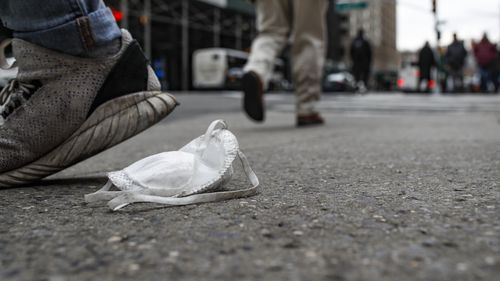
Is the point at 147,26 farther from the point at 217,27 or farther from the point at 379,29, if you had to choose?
the point at 379,29

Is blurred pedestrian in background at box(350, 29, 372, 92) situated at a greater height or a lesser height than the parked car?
greater

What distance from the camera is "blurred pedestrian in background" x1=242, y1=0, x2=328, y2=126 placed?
394 cm

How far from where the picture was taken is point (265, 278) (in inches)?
32.5

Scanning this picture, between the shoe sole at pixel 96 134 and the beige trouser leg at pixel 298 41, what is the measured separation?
2.21m

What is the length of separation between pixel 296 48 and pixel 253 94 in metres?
0.59

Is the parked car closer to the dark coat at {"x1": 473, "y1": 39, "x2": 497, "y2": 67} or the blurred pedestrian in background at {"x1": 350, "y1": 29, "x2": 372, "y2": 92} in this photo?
the blurred pedestrian in background at {"x1": 350, "y1": 29, "x2": 372, "y2": 92}

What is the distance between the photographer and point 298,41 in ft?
13.5

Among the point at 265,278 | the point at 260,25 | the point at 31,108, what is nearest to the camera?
the point at 265,278

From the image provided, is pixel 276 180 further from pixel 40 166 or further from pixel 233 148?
pixel 40 166

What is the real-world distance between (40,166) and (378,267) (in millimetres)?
1129

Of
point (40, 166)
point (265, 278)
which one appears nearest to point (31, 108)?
point (40, 166)

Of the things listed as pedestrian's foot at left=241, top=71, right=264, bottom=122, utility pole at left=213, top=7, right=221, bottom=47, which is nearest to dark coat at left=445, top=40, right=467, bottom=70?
pedestrian's foot at left=241, top=71, right=264, bottom=122

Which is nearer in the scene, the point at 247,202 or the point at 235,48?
the point at 247,202

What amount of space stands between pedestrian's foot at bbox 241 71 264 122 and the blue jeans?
2.14 metres
